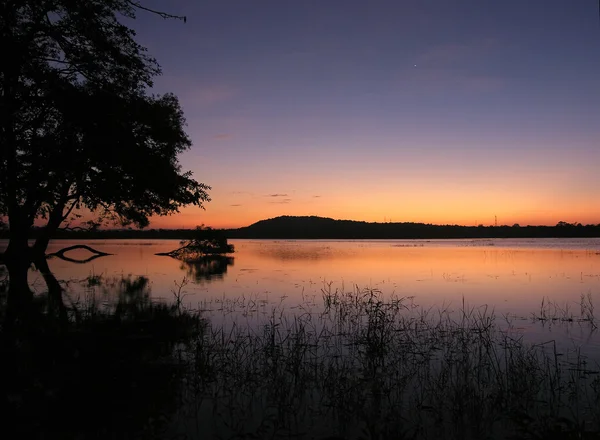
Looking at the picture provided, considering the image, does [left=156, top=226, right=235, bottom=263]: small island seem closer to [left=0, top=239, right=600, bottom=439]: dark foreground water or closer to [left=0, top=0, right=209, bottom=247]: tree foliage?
[left=0, top=239, right=600, bottom=439]: dark foreground water

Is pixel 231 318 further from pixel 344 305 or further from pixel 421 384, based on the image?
pixel 421 384

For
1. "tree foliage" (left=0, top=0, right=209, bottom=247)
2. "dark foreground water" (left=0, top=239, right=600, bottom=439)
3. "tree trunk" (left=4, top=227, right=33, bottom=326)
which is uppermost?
→ "tree foliage" (left=0, top=0, right=209, bottom=247)

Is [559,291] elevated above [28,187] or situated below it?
below

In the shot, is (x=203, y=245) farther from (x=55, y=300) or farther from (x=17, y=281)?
(x=55, y=300)

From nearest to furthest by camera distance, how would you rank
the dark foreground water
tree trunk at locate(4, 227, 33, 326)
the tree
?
the dark foreground water → the tree → tree trunk at locate(4, 227, 33, 326)

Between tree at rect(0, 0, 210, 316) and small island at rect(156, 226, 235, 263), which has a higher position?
tree at rect(0, 0, 210, 316)

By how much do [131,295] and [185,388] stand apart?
43.8 feet

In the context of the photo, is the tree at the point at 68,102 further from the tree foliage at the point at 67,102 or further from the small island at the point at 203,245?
the small island at the point at 203,245

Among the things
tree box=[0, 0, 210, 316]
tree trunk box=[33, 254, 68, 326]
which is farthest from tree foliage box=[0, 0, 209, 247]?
tree trunk box=[33, 254, 68, 326]

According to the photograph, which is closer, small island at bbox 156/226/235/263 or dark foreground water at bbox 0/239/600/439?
dark foreground water at bbox 0/239/600/439

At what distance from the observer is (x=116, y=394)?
284 inches

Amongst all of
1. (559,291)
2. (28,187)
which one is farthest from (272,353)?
(559,291)

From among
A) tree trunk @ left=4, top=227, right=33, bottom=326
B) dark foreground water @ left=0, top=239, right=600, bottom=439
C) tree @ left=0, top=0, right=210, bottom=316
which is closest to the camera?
dark foreground water @ left=0, top=239, right=600, bottom=439

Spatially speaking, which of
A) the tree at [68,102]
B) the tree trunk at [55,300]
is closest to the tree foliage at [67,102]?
the tree at [68,102]
